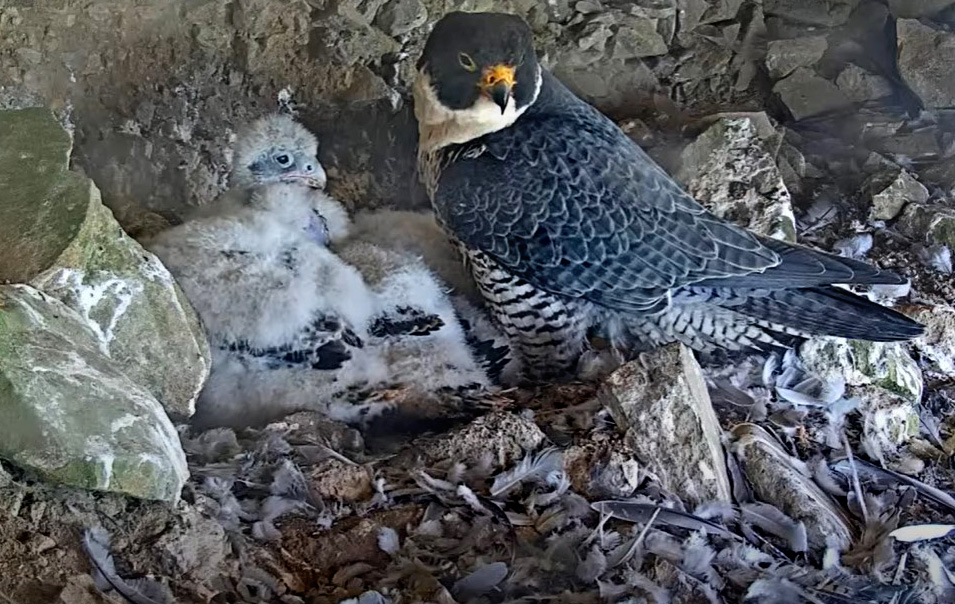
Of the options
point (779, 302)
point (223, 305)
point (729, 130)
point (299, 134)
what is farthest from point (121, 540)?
point (729, 130)

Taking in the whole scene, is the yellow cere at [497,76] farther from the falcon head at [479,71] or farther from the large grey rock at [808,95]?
the large grey rock at [808,95]

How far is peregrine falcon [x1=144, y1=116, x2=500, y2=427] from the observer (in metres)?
2.17

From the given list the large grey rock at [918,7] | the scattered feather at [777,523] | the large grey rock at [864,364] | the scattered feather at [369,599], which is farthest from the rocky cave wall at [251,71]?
the scattered feather at [369,599]

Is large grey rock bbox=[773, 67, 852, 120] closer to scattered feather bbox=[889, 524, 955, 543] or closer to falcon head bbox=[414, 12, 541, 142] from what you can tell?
falcon head bbox=[414, 12, 541, 142]

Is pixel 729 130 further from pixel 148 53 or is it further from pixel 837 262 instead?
pixel 148 53

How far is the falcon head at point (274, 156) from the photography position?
7.85ft

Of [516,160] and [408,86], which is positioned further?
[408,86]

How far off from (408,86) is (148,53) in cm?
72

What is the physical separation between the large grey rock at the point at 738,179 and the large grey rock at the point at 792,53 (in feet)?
1.76

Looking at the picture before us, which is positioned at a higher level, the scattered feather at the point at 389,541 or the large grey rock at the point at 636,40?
the large grey rock at the point at 636,40

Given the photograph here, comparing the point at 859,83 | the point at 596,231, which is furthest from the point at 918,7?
the point at 596,231

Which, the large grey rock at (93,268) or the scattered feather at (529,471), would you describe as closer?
the large grey rock at (93,268)

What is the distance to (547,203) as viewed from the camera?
229 cm

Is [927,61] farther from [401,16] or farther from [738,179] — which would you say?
[401,16]
